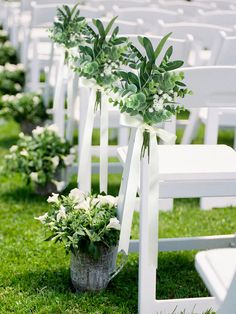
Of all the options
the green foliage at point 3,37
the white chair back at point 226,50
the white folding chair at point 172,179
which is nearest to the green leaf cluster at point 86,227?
the white folding chair at point 172,179

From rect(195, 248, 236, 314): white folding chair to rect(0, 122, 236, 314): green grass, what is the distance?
3.85 ft

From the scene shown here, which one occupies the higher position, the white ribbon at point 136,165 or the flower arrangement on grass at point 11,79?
the white ribbon at point 136,165

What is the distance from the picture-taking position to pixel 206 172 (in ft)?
12.6

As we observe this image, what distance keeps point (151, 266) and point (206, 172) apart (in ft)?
1.71

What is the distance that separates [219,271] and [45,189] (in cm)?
313

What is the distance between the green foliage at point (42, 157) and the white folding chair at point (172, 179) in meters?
1.57

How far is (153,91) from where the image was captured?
358 centimetres

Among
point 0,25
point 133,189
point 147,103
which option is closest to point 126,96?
point 147,103

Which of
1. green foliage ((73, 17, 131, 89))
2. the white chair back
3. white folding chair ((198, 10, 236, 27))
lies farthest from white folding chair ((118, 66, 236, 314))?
white folding chair ((198, 10, 236, 27))

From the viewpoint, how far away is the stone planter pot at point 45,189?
588cm

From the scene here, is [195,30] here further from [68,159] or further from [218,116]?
[68,159]

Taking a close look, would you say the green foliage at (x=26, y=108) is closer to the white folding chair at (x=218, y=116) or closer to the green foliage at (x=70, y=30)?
the white folding chair at (x=218, y=116)

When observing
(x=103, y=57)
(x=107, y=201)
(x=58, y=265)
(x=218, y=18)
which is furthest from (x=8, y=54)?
(x=107, y=201)

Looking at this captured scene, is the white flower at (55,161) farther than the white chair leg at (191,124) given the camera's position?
No
